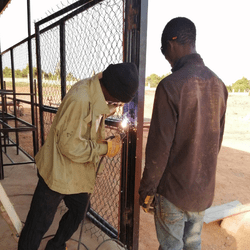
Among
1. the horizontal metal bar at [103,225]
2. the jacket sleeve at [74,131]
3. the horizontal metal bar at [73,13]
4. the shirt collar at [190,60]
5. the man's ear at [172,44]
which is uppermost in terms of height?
the horizontal metal bar at [73,13]

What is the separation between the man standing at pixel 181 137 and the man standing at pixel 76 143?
1.14 ft

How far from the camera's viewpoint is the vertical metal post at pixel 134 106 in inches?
69.6

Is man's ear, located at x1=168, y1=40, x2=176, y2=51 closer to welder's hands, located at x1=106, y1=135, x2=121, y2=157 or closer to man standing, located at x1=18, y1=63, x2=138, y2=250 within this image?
man standing, located at x1=18, y1=63, x2=138, y2=250

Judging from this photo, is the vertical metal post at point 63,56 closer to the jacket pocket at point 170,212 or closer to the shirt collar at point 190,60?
the shirt collar at point 190,60

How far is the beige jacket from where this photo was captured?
4.90 ft

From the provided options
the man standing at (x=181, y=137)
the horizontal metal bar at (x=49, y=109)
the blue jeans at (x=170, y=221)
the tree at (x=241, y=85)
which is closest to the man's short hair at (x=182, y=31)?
the man standing at (x=181, y=137)

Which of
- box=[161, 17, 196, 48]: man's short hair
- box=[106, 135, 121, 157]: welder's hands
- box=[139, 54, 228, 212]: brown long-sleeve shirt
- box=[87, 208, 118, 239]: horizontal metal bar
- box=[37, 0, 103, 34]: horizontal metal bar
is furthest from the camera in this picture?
box=[87, 208, 118, 239]: horizontal metal bar

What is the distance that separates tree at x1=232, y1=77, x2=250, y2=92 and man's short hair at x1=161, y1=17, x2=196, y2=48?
52.6 metres

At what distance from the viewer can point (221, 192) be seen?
183 inches

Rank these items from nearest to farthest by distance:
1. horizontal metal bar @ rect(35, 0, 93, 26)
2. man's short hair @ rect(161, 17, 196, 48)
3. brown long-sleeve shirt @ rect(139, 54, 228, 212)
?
brown long-sleeve shirt @ rect(139, 54, 228, 212), man's short hair @ rect(161, 17, 196, 48), horizontal metal bar @ rect(35, 0, 93, 26)

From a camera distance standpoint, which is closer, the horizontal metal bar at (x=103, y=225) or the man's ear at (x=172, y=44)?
the man's ear at (x=172, y=44)

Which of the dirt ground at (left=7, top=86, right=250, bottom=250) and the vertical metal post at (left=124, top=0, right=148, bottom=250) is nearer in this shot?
the vertical metal post at (left=124, top=0, right=148, bottom=250)

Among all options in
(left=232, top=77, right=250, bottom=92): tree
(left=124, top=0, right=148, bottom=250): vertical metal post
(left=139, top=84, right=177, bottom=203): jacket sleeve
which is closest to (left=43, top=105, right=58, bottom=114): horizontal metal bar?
(left=124, top=0, right=148, bottom=250): vertical metal post

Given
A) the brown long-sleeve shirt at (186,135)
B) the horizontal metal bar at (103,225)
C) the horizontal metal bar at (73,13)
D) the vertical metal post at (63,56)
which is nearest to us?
the brown long-sleeve shirt at (186,135)
